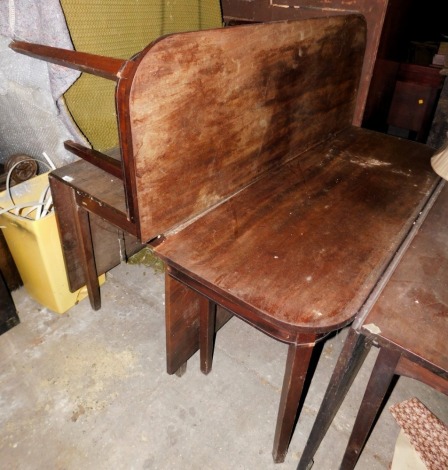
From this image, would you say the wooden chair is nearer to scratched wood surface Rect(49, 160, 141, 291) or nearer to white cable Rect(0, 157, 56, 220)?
scratched wood surface Rect(49, 160, 141, 291)

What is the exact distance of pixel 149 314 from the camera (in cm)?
231

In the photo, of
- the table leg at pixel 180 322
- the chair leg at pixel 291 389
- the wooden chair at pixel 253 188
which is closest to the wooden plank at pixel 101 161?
the wooden chair at pixel 253 188

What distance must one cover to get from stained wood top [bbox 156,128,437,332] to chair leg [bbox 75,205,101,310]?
71 centimetres

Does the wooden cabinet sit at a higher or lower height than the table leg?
higher

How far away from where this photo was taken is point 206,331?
5.71ft

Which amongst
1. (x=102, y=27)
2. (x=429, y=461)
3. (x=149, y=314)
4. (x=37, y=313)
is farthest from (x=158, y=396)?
(x=102, y=27)

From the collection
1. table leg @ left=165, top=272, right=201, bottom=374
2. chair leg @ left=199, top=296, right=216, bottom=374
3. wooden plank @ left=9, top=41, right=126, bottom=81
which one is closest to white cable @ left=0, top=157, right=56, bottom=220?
wooden plank @ left=9, top=41, right=126, bottom=81

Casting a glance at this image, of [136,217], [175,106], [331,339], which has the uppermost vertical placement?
[175,106]

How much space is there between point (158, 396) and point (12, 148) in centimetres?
168

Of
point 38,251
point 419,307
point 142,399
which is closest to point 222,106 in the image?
point 419,307

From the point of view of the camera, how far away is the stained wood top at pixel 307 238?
1.16 m

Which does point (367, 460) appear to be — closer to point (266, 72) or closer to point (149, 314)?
point (149, 314)

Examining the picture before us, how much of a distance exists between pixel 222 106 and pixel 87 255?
1.15 m

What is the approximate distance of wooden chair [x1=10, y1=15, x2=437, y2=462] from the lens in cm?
114
